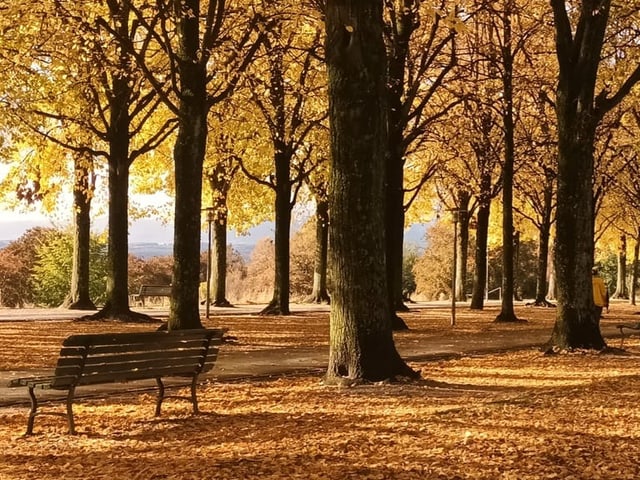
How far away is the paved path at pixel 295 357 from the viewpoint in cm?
1005

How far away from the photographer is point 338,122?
10156 millimetres

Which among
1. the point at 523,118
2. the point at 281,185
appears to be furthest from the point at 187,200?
the point at 523,118

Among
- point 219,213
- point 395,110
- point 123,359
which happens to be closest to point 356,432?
point 123,359

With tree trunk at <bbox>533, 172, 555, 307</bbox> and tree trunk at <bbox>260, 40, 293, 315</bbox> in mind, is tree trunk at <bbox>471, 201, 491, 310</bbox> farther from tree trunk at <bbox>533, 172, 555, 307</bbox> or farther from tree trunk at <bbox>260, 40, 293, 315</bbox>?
tree trunk at <bbox>260, 40, 293, 315</bbox>

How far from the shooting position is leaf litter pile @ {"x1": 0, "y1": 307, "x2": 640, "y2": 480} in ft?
19.6

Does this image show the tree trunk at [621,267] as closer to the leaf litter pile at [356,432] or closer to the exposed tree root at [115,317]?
the exposed tree root at [115,317]

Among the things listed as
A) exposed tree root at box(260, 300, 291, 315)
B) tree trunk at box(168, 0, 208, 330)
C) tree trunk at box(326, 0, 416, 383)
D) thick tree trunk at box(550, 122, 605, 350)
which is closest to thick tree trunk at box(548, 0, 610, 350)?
thick tree trunk at box(550, 122, 605, 350)

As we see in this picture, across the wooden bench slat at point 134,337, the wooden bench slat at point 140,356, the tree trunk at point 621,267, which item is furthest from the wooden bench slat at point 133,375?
the tree trunk at point 621,267

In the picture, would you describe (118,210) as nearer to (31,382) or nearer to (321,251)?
(321,251)

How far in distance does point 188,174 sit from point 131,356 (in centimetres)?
813

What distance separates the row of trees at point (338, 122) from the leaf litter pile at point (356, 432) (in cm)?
138

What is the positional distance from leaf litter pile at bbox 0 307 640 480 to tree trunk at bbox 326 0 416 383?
1.80 ft

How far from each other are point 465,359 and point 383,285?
4542mm

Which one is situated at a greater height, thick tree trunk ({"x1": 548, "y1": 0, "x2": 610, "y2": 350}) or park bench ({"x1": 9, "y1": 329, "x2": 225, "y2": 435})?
thick tree trunk ({"x1": 548, "y1": 0, "x2": 610, "y2": 350})
